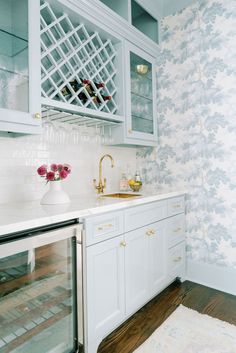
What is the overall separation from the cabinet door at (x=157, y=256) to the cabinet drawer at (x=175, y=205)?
17cm

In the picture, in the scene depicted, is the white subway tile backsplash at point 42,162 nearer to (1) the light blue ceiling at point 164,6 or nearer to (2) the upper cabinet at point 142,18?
(2) the upper cabinet at point 142,18

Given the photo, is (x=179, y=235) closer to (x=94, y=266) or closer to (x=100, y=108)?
(x=94, y=266)

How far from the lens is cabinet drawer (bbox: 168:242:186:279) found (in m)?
2.20

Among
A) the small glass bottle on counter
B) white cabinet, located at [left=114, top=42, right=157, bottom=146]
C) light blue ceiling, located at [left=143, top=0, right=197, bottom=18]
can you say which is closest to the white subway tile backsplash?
the small glass bottle on counter

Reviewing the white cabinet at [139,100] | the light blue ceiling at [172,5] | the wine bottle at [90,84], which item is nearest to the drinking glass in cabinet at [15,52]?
the wine bottle at [90,84]

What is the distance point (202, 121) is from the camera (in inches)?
92.8

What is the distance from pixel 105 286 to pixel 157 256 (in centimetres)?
66

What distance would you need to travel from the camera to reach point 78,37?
181 centimetres

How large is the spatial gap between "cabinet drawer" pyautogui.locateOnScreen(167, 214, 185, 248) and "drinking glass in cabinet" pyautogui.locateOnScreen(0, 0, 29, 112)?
157 centimetres

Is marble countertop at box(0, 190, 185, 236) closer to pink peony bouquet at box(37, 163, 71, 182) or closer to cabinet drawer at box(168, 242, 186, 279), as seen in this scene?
pink peony bouquet at box(37, 163, 71, 182)

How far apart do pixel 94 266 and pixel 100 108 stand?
123 cm

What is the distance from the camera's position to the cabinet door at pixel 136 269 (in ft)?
5.55

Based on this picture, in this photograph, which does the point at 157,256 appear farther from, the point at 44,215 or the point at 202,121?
the point at 202,121

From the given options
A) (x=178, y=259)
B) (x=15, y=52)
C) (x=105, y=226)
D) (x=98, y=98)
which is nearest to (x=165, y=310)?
(x=178, y=259)
